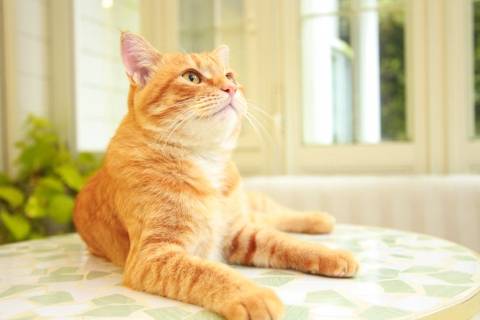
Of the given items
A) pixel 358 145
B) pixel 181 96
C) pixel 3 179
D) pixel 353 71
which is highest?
pixel 353 71

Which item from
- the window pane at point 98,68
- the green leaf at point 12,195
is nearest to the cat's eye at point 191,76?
the green leaf at point 12,195

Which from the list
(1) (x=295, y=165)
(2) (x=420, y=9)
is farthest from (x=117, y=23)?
(2) (x=420, y=9)

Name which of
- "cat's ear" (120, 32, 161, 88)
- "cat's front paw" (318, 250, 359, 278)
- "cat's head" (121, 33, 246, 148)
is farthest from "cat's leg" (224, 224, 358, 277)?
"cat's ear" (120, 32, 161, 88)

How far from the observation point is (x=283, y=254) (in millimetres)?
1050

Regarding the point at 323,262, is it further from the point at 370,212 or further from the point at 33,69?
the point at 33,69

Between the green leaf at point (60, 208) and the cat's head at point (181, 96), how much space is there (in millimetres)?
1479

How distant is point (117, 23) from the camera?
3.05m

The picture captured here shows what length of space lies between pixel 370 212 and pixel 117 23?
205 centimetres

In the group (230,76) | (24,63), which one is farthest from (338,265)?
(24,63)

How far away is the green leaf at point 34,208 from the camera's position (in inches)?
95.0

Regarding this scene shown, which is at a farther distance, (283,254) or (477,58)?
(477,58)

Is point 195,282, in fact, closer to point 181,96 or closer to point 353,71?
point 181,96

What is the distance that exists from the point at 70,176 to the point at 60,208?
19 cm

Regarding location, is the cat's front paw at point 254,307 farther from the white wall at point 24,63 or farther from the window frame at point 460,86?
the white wall at point 24,63
